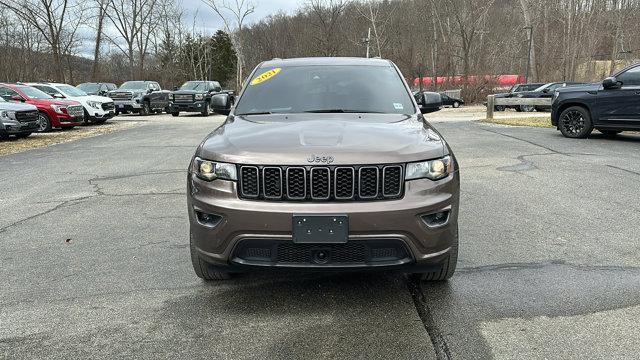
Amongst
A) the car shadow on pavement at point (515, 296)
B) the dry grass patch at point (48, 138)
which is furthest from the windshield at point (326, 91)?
the dry grass patch at point (48, 138)

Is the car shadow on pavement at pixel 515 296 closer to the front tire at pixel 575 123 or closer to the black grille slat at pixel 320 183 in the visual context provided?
the black grille slat at pixel 320 183

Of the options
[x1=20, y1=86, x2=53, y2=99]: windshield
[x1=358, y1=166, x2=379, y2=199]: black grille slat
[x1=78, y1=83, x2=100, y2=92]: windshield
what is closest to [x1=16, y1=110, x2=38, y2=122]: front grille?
[x1=20, y1=86, x2=53, y2=99]: windshield

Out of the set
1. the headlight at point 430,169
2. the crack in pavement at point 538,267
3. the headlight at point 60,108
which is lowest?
the crack in pavement at point 538,267

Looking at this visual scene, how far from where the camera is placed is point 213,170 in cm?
320

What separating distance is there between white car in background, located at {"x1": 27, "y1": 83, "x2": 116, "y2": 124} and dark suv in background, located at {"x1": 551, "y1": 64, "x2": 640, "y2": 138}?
16.7 meters

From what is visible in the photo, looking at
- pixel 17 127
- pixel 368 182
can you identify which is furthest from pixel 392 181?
pixel 17 127

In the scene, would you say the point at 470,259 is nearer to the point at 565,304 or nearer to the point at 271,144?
the point at 565,304

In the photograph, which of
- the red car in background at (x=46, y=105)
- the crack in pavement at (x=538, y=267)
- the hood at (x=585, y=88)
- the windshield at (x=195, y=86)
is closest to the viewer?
the crack in pavement at (x=538, y=267)

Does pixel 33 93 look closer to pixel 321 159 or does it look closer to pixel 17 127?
pixel 17 127

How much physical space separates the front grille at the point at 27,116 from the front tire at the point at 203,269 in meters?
13.7

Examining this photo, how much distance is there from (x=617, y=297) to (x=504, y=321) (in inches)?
37.4

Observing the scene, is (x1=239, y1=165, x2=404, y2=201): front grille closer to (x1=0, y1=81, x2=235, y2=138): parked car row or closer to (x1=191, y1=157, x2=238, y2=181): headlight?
(x1=191, y1=157, x2=238, y2=181): headlight

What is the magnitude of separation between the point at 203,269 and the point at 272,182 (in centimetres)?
93

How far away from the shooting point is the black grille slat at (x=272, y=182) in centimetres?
303
